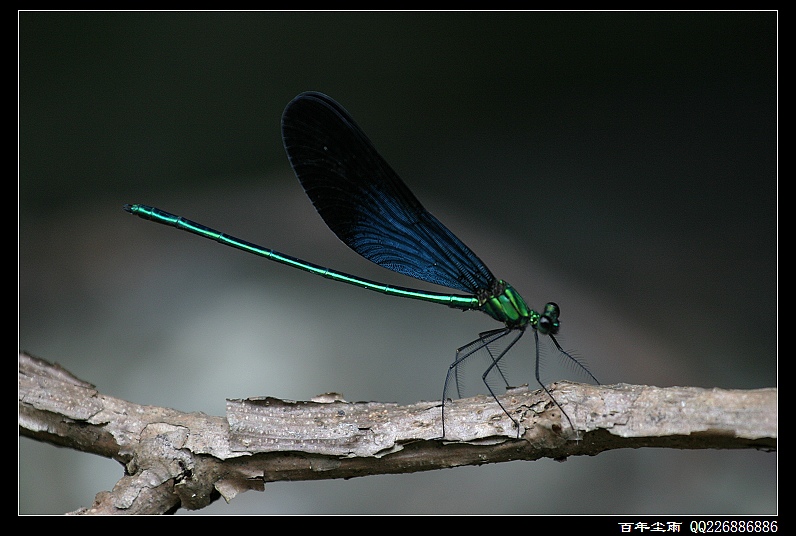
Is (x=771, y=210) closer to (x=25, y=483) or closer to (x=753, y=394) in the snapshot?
(x=753, y=394)

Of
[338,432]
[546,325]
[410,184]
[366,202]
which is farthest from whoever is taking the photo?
[410,184]

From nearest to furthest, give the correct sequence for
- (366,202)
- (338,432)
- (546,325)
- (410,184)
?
(338,432), (546,325), (366,202), (410,184)

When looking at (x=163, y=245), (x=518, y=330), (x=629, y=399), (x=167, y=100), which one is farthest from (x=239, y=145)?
(x=629, y=399)

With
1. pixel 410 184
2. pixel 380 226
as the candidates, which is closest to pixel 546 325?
pixel 380 226

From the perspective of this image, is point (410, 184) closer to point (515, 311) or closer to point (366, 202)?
point (366, 202)

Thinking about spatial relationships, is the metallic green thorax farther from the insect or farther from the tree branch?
the tree branch

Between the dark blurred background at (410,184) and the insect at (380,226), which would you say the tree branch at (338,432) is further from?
the dark blurred background at (410,184)

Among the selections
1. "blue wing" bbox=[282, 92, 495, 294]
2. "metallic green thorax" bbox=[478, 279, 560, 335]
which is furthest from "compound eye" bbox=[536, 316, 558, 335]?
"blue wing" bbox=[282, 92, 495, 294]
